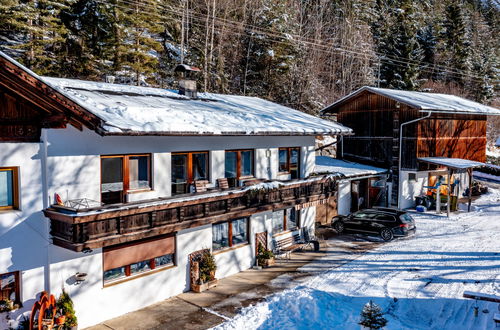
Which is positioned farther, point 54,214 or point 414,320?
point 414,320

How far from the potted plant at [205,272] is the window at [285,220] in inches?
179

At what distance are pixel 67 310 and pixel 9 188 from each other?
356 cm

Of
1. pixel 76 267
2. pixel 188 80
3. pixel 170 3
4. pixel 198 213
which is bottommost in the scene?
pixel 76 267

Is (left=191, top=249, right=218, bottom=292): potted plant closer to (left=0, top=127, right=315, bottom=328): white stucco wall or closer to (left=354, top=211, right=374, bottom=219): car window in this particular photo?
(left=0, top=127, right=315, bottom=328): white stucco wall

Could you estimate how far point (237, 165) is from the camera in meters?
17.0

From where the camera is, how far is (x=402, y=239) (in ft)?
71.3

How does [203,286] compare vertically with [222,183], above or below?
below

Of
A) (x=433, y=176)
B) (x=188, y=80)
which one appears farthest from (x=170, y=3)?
(x=433, y=176)

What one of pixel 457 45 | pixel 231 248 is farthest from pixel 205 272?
pixel 457 45

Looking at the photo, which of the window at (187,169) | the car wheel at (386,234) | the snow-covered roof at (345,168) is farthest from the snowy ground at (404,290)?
the snow-covered roof at (345,168)

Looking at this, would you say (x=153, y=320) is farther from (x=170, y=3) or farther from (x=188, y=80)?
(x=170, y=3)

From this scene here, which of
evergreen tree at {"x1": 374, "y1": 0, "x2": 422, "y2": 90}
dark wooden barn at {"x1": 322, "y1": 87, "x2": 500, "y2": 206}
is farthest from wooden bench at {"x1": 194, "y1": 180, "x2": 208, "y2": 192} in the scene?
evergreen tree at {"x1": 374, "y1": 0, "x2": 422, "y2": 90}

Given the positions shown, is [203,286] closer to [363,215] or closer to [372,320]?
[372,320]

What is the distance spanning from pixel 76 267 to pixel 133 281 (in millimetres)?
1990
